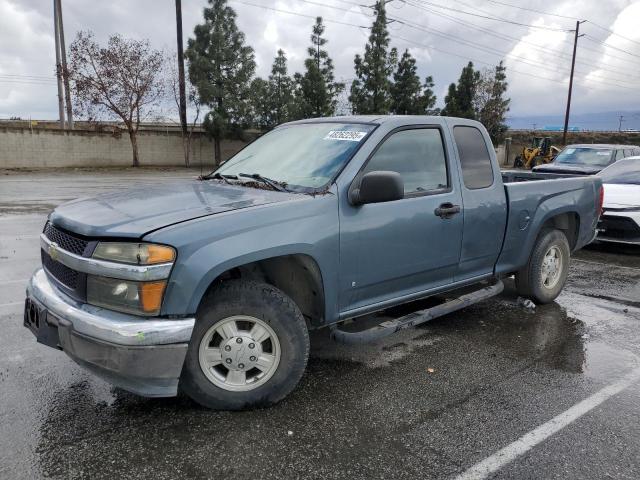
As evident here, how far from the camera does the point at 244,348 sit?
10.5ft

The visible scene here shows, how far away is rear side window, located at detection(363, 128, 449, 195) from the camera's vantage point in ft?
12.9

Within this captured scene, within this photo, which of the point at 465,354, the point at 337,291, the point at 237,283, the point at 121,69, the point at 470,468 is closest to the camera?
the point at 470,468

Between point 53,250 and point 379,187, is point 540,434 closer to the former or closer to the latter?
point 379,187

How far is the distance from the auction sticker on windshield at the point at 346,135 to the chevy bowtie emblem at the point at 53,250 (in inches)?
80.8

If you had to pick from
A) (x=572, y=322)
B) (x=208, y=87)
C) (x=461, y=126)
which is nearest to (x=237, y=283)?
(x=461, y=126)

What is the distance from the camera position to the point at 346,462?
280cm

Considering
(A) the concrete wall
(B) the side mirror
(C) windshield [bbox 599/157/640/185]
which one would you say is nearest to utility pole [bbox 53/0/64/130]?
(A) the concrete wall

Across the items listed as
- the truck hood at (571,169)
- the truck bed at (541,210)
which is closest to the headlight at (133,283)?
the truck bed at (541,210)

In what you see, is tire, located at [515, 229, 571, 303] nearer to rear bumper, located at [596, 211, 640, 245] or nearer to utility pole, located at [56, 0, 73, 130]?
rear bumper, located at [596, 211, 640, 245]

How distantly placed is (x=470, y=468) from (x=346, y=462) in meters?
0.65

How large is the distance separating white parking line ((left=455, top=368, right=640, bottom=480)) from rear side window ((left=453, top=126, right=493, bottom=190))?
1.85 metres

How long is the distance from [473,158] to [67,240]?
3.27m

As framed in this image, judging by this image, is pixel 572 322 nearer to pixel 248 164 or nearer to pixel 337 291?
pixel 337 291

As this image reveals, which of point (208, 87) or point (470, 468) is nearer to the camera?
point (470, 468)
